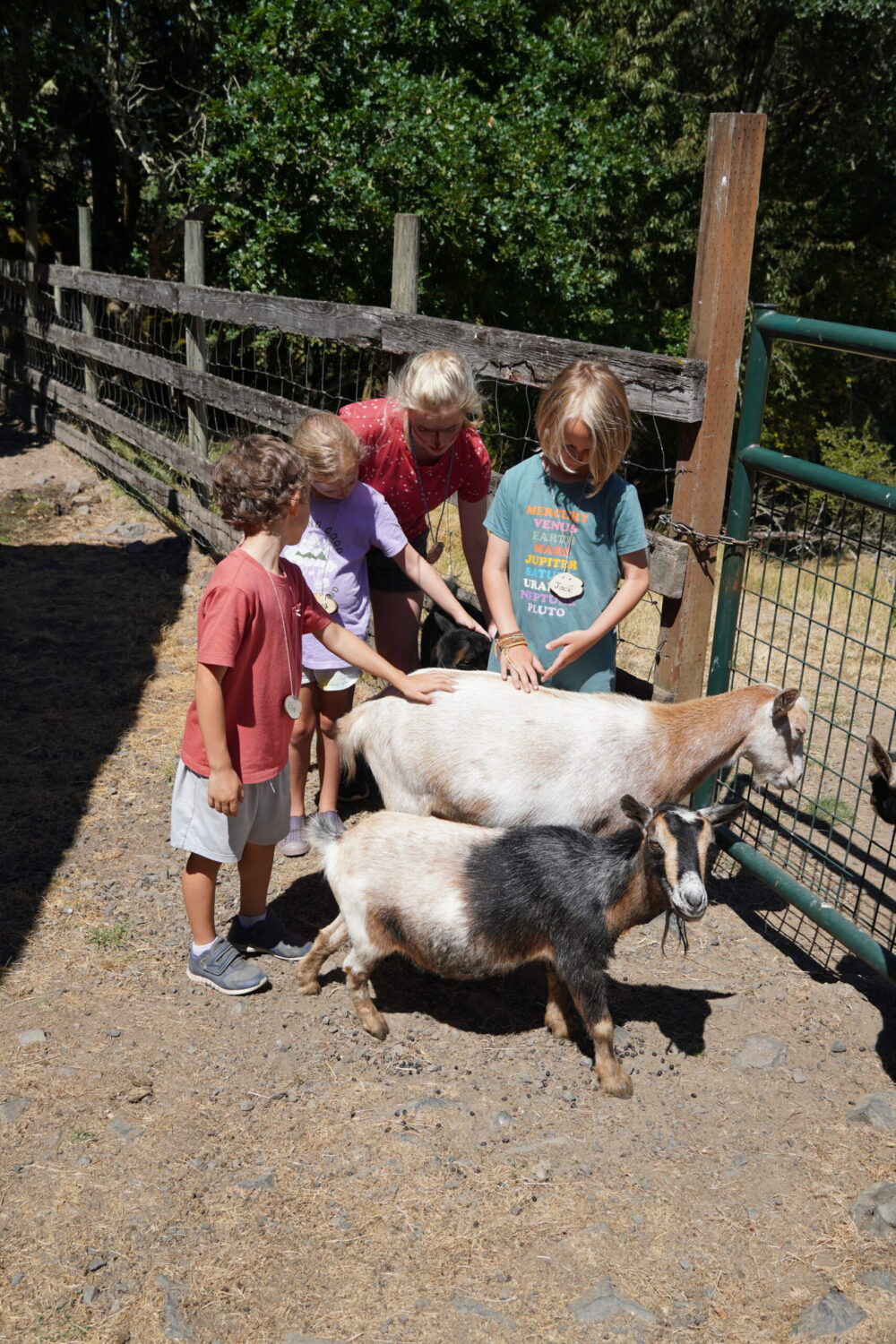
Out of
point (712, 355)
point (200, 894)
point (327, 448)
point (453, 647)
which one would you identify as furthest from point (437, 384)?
point (200, 894)

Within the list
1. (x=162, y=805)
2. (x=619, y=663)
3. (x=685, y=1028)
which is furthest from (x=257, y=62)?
(x=685, y=1028)

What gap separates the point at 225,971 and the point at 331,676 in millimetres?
1189

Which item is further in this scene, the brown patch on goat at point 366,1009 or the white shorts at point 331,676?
the white shorts at point 331,676

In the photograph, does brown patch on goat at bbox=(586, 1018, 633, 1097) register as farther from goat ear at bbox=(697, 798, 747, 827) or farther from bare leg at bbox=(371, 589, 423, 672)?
bare leg at bbox=(371, 589, 423, 672)

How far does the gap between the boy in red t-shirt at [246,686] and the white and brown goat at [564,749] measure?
0.17 metres

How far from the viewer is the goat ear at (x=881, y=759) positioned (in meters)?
3.34

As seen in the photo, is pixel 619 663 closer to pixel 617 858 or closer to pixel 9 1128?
pixel 617 858

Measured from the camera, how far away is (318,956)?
353 centimetres

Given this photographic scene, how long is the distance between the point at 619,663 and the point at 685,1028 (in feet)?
11.1

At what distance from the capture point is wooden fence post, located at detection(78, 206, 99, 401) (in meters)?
10.2

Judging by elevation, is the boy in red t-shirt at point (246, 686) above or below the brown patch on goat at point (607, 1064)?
above

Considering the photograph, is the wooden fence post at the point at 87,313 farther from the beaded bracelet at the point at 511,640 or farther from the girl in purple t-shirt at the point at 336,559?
the beaded bracelet at the point at 511,640

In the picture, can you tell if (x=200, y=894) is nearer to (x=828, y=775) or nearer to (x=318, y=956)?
(x=318, y=956)

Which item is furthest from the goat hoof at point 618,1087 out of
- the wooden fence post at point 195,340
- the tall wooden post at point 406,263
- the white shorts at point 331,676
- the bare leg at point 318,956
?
the wooden fence post at point 195,340
